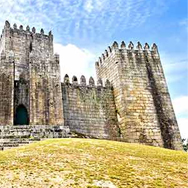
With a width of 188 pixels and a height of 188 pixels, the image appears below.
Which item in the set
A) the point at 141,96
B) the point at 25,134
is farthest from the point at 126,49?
the point at 25,134

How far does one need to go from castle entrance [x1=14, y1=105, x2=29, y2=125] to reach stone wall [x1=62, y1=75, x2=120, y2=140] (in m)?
2.73

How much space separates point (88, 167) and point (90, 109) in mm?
13828

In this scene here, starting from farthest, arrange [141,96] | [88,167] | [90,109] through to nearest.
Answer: [141,96] < [90,109] < [88,167]

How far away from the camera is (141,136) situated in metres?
20.0

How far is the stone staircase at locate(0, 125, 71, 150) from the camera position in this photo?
39.9 feet

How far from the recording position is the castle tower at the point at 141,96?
802 inches

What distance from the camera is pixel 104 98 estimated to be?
73.5 feet

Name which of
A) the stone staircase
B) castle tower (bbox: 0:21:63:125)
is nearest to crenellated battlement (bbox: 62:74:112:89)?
castle tower (bbox: 0:21:63:125)

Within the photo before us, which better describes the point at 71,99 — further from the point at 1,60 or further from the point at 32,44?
the point at 32,44

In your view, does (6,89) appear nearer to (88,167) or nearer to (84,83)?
(84,83)

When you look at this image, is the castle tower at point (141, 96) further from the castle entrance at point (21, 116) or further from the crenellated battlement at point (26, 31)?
the crenellated battlement at point (26, 31)

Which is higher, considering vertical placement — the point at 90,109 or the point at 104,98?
the point at 104,98

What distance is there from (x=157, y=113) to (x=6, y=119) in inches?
437

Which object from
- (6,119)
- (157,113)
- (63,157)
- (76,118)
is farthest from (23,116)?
(63,157)
